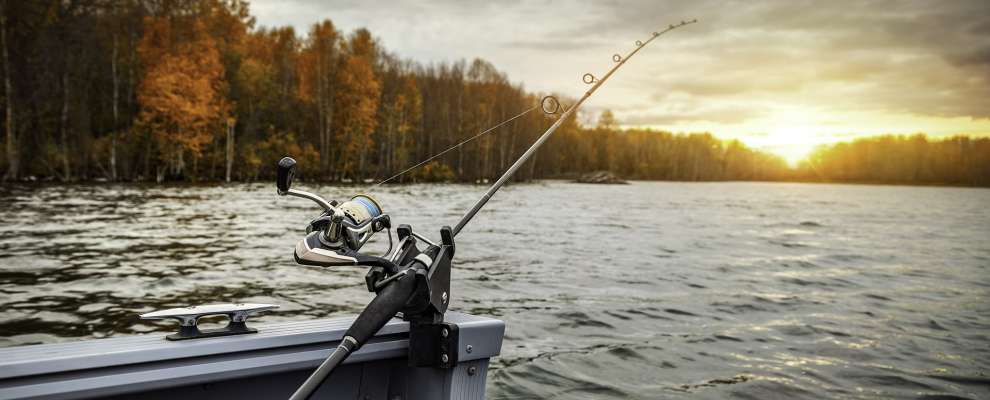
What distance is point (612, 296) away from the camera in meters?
9.70

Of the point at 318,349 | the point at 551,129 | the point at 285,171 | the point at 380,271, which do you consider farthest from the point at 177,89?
the point at 285,171

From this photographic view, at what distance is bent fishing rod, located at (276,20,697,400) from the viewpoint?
2.37 meters

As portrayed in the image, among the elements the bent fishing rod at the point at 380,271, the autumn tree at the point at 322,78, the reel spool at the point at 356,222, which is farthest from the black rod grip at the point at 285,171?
the autumn tree at the point at 322,78

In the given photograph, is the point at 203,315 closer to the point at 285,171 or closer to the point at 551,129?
the point at 285,171

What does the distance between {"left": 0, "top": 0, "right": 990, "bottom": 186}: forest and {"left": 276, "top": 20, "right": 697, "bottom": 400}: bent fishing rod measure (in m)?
14.9

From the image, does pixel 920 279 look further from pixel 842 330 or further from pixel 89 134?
pixel 89 134

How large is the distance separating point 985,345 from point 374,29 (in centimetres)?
4955

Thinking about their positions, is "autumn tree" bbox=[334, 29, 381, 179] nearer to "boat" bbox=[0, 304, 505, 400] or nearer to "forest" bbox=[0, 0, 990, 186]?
"forest" bbox=[0, 0, 990, 186]

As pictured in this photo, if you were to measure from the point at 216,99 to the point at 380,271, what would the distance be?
3945 centimetres

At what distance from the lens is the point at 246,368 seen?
7.91 feet

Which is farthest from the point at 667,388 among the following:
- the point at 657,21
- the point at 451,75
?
the point at 451,75

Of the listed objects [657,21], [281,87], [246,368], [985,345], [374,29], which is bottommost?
[985,345]

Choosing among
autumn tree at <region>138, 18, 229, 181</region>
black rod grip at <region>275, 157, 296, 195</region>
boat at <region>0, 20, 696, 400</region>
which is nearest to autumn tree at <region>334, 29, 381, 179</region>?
autumn tree at <region>138, 18, 229, 181</region>

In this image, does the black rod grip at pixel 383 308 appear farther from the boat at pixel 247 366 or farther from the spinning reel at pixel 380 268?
the boat at pixel 247 366
